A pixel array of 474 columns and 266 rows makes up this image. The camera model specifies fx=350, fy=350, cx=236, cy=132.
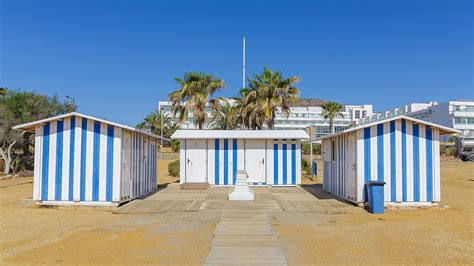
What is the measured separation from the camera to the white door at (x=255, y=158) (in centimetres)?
1699

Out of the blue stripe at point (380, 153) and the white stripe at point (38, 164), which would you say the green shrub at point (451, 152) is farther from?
the white stripe at point (38, 164)

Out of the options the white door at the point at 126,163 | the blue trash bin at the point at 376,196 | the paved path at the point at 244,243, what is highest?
the white door at the point at 126,163

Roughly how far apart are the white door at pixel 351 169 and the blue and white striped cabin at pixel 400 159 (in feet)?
0.70

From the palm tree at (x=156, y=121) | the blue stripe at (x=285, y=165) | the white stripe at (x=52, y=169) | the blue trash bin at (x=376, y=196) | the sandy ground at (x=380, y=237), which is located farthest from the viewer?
the palm tree at (x=156, y=121)

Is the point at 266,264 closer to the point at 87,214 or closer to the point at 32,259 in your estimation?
the point at 32,259

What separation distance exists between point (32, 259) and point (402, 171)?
961 centimetres

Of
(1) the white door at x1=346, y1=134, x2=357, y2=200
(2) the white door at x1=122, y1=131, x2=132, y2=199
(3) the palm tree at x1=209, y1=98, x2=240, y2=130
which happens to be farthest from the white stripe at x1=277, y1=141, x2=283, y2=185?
(3) the palm tree at x1=209, y1=98, x2=240, y2=130

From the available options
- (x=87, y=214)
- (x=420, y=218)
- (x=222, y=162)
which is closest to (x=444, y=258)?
(x=420, y=218)

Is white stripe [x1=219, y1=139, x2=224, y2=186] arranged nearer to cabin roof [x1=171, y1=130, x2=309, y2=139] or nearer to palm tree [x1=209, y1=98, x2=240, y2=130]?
cabin roof [x1=171, y1=130, x2=309, y2=139]

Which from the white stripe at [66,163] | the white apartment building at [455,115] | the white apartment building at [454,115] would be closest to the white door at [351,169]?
the white stripe at [66,163]

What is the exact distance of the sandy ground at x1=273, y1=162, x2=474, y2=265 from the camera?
19.1 ft

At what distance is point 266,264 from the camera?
5.41 meters

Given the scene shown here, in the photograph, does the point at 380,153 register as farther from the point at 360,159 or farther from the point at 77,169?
the point at 77,169

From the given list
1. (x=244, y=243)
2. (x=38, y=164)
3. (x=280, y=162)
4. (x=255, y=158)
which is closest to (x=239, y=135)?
(x=255, y=158)
